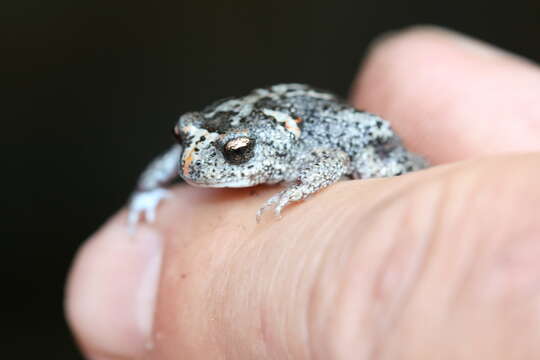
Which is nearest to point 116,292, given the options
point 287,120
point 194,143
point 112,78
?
point 194,143

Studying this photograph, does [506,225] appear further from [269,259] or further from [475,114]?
[475,114]

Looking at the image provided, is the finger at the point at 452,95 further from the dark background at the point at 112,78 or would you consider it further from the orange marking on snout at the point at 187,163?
the dark background at the point at 112,78

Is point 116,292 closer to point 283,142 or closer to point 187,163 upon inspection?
point 187,163

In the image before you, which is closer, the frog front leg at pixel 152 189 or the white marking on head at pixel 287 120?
the white marking on head at pixel 287 120

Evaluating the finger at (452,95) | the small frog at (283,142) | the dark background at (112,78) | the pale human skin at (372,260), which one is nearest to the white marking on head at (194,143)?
the small frog at (283,142)

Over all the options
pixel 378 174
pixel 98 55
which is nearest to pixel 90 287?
pixel 378 174

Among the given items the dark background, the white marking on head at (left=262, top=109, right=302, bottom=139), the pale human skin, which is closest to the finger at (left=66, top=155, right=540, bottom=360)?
the pale human skin
